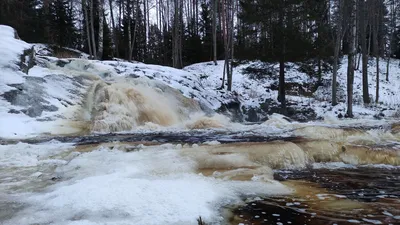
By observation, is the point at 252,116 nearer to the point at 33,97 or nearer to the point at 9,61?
the point at 33,97

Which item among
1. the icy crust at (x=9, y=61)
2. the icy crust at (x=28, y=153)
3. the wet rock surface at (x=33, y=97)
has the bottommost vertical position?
the icy crust at (x=28, y=153)

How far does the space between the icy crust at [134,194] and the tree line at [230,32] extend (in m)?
12.5

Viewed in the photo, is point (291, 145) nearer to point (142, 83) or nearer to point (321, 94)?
point (142, 83)

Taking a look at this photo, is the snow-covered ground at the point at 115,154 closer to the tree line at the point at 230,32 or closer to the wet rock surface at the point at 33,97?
the wet rock surface at the point at 33,97

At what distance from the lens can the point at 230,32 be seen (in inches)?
871

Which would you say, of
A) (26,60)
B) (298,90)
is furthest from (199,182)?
(298,90)

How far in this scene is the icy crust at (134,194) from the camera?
3.05 m

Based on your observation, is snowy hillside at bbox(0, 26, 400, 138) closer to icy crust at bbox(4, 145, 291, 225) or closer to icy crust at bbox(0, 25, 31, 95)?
icy crust at bbox(0, 25, 31, 95)

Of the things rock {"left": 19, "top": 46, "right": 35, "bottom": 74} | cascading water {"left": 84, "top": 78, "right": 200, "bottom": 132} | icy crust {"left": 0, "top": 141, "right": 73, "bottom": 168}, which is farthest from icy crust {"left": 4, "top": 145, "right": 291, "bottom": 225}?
rock {"left": 19, "top": 46, "right": 35, "bottom": 74}

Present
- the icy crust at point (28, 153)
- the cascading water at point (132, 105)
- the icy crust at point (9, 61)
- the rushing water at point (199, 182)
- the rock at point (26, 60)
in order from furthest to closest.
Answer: the rock at point (26, 60) < the cascading water at point (132, 105) < the icy crust at point (9, 61) < the icy crust at point (28, 153) < the rushing water at point (199, 182)

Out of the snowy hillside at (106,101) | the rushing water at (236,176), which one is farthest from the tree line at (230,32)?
the rushing water at (236,176)

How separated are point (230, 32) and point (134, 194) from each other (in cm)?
1966

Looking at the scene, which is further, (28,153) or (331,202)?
(28,153)

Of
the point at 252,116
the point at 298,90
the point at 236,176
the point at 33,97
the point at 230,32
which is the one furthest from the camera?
the point at 298,90
